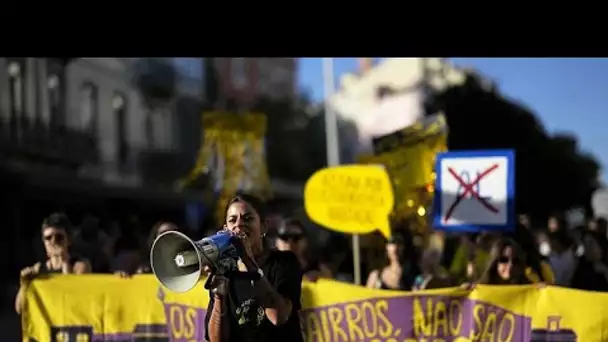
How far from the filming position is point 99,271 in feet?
23.0

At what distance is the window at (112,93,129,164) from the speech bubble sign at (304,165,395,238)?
677 inches

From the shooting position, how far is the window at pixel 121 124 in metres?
24.2

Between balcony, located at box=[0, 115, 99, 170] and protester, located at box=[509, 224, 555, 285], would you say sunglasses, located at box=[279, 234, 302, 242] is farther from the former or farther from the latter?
balcony, located at box=[0, 115, 99, 170]

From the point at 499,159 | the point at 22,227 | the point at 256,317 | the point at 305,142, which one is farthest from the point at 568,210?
the point at 256,317

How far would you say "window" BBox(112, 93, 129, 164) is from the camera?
24.2 metres

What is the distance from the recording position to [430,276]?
6.36 m

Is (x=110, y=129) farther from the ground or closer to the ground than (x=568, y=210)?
farther from the ground

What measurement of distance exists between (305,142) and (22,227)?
16081mm

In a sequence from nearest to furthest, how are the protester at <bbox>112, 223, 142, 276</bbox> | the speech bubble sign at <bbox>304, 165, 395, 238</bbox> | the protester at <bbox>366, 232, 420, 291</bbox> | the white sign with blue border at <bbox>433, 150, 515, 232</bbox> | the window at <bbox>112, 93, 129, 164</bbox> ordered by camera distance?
1. the protester at <bbox>366, 232, 420, 291</bbox>
2. the white sign with blue border at <bbox>433, 150, 515, 232</bbox>
3. the protester at <bbox>112, 223, 142, 276</bbox>
4. the speech bubble sign at <bbox>304, 165, 395, 238</bbox>
5. the window at <bbox>112, 93, 129, 164</bbox>

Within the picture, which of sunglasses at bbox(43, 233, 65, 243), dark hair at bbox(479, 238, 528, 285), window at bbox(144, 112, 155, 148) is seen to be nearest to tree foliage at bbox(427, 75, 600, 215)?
window at bbox(144, 112, 155, 148)

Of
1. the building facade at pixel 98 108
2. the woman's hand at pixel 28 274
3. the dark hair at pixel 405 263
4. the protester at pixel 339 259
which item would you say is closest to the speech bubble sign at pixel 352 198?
the dark hair at pixel 405 263
